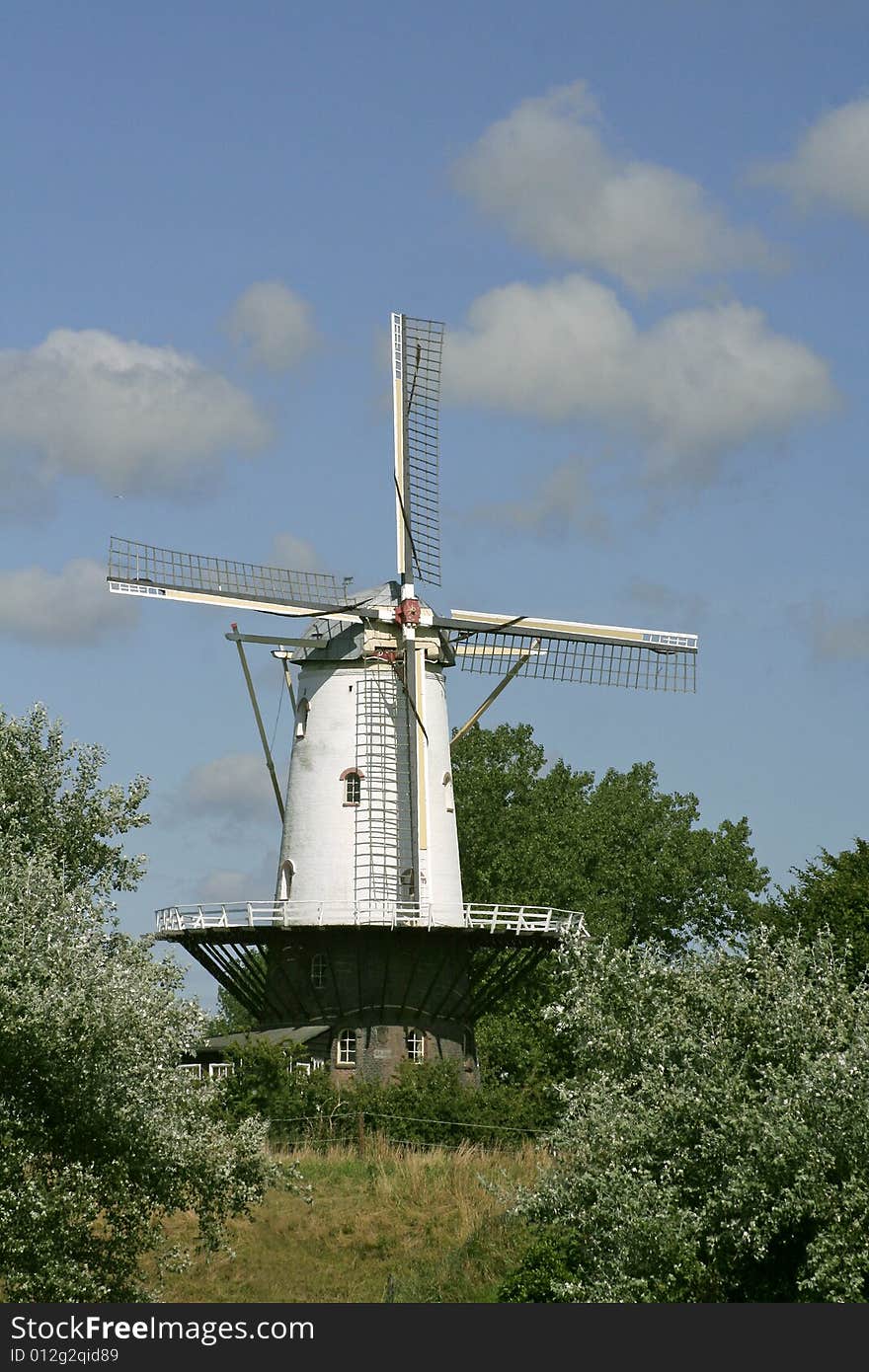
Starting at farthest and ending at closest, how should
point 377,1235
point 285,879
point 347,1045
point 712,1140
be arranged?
point 285,879 → point 347,1045 → point 377,1235 → point 712,1140

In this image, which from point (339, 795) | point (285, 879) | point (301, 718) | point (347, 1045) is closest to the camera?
point (347, 1045)

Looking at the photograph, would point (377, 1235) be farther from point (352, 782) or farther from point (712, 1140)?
point (352, 782)

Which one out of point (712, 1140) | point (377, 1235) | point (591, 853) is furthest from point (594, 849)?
point (712, 1140)

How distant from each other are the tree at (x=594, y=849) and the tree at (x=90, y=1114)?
3397 centimetres

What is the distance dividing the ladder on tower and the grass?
7254 millimetres

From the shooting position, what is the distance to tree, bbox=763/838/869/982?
46.2m

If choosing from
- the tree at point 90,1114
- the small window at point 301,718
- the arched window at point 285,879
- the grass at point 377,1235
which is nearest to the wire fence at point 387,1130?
the grass at point 377,1235

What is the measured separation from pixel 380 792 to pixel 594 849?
2062cm

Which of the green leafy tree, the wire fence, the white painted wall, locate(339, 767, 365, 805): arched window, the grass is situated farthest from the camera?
the green leafy tree

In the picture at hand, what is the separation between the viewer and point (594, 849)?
6456cm

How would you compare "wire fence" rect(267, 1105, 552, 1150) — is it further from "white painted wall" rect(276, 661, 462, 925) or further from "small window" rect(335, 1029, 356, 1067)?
"white painted wall" rect(276, 661, 462, 925)

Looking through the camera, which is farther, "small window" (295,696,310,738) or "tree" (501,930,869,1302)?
"small window" (295,696,310,738)

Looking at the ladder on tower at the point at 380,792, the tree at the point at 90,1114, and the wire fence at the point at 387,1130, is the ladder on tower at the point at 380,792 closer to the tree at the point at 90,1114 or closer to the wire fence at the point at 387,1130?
the wire fence at the point at 387,1130

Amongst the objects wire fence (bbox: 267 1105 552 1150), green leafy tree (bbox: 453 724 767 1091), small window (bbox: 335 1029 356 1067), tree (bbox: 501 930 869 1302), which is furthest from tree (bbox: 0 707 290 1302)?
green leafy tree (bbox: 453 724 767 1091)
